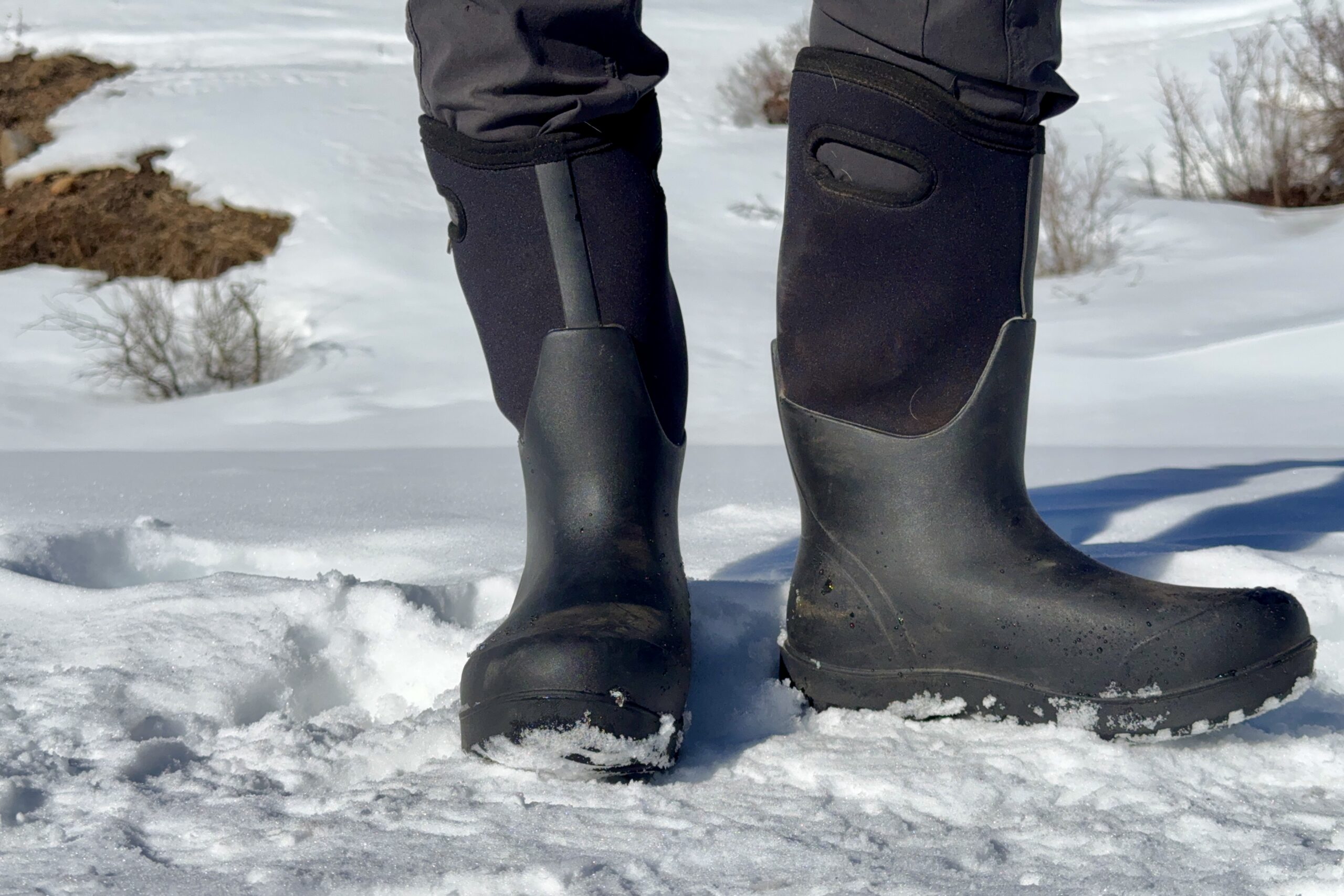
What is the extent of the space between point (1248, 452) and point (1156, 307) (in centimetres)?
272

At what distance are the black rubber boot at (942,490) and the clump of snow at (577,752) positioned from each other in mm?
210

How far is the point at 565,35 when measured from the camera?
34.4 inches

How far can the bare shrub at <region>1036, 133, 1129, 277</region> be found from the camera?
5.71m

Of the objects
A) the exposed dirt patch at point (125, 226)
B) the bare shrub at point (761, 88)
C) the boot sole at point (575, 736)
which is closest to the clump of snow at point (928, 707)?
the boot sole at point (575, 736)

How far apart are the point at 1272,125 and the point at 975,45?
669cm

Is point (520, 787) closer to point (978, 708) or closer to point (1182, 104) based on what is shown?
point (978, 708)

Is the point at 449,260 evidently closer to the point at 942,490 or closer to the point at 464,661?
the point at 464,661

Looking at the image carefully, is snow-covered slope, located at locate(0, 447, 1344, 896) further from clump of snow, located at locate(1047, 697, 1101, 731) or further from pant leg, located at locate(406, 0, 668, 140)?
pant leg, located at locate(406, 0, 668, 140)

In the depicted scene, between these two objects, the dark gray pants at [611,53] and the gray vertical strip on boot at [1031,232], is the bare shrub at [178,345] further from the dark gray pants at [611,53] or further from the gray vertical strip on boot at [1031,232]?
the gray vertical strip on boot at [1031,232]

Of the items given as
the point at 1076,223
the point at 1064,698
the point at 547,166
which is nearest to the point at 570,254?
the point at 547,166

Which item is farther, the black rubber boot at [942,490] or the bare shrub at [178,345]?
the bare shrub at [178,345]

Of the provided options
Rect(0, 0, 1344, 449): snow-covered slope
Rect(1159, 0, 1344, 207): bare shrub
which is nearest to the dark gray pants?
Rect(0, 0, 1344, 449): snow-covered slope

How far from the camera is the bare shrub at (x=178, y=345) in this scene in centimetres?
463

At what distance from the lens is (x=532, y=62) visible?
2.81 feet
